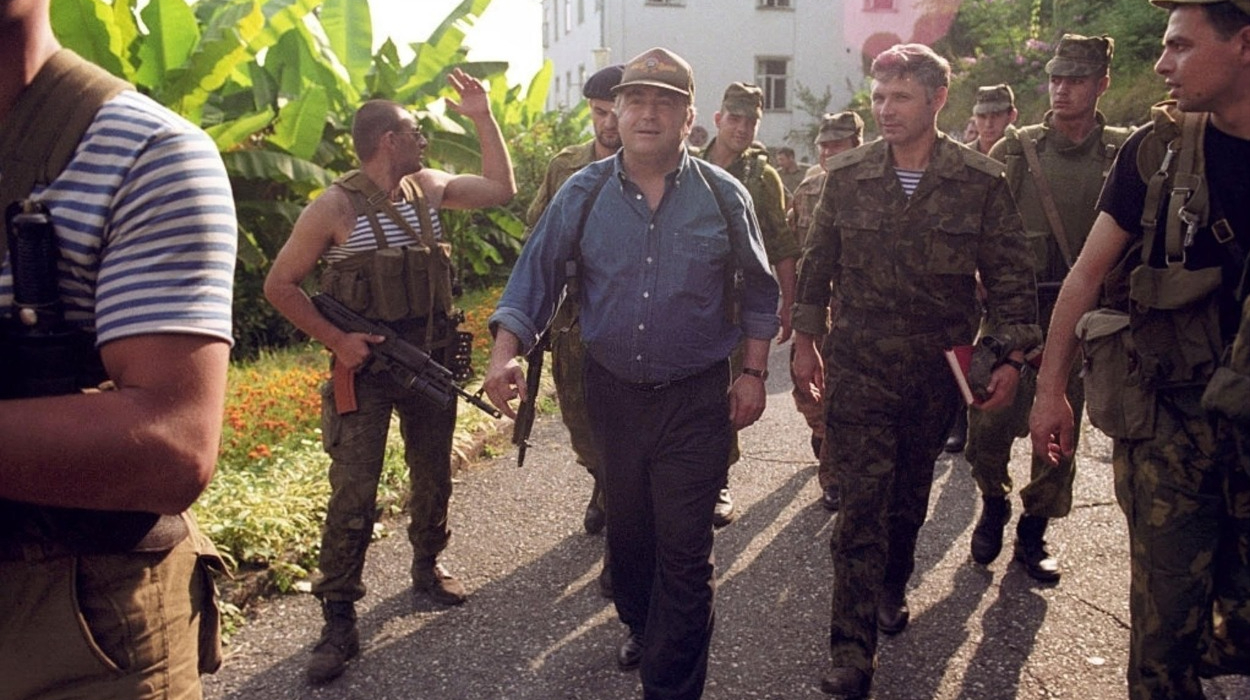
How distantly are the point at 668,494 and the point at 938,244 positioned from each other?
140cm

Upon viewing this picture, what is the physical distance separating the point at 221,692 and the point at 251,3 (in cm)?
784

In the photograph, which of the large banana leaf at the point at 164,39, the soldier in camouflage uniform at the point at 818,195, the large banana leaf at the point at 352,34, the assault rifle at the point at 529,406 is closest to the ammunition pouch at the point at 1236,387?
the assault rifle at the point at 529,406

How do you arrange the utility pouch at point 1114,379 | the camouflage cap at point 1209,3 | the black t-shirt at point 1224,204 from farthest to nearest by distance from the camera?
the utility pouch at point 1114,379
the black t-shirt at point 1224,204
the camouflage cap at point 1209,3

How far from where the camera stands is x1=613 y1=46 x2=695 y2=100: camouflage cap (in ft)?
11.5

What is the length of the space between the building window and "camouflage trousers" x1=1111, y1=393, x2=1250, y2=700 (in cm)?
3671

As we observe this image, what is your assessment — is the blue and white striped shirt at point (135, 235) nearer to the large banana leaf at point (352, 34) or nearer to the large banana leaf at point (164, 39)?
the large banana leaf at point (164, 39)

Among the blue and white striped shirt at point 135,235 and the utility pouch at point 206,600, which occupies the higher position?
the blue and white striped shirt at point 135,235

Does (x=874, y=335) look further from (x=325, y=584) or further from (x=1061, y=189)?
(x=325, y=584)

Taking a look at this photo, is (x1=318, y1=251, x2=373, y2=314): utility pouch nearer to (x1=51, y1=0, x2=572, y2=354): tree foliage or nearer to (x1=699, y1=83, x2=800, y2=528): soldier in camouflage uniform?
(x1=699, y1=83, x2=800, y2=528): soldier in camouflage uniform

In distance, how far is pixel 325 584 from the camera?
3988mm

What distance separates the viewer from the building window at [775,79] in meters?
38.2

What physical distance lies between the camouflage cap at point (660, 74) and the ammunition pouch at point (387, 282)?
1143 mm

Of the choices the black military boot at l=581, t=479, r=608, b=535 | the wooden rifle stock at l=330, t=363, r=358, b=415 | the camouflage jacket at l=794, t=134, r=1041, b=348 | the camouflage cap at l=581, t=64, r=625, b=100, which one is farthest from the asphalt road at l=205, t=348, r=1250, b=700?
the camouflage cap at l=581, t=64, r=625, b=100

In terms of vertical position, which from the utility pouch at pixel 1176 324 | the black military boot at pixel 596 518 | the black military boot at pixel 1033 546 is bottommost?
the black military boot at pixel 596 518
